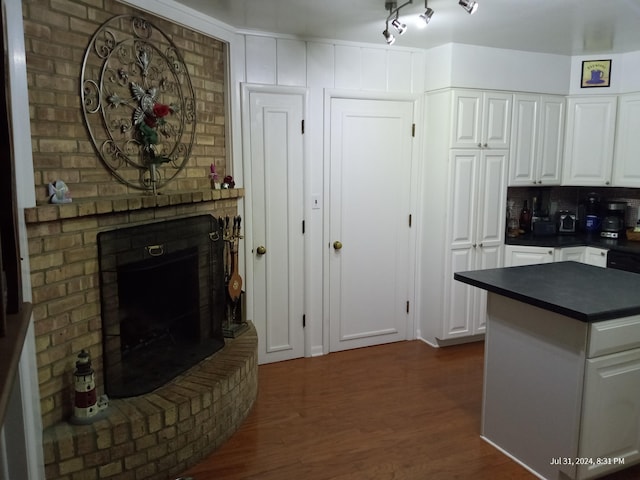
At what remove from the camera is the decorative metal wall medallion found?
2.41m

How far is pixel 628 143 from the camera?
4.09m

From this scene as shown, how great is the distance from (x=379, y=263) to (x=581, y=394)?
6.78 ft

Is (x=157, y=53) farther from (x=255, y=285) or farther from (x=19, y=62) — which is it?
(x=255, y=285)

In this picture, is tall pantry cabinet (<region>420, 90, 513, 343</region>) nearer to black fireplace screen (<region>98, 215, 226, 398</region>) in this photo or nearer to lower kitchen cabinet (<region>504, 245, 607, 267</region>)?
lower kitchen cabinet (<region>504, 245, 607, 267</region>)

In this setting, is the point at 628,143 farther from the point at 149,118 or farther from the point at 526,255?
the point at 149,118

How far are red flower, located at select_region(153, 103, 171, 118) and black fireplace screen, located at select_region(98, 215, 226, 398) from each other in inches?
23.0

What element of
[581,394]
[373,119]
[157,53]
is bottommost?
[581,394]

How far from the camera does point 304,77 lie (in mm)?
3619

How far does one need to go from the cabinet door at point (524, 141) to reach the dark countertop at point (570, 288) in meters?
1.31

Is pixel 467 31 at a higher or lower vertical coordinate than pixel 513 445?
higher

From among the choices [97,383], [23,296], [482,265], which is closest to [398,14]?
[482,265]

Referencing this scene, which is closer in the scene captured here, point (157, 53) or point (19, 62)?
point (19, 62)

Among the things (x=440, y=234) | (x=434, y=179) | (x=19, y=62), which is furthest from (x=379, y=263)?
(x=19, y=62)
